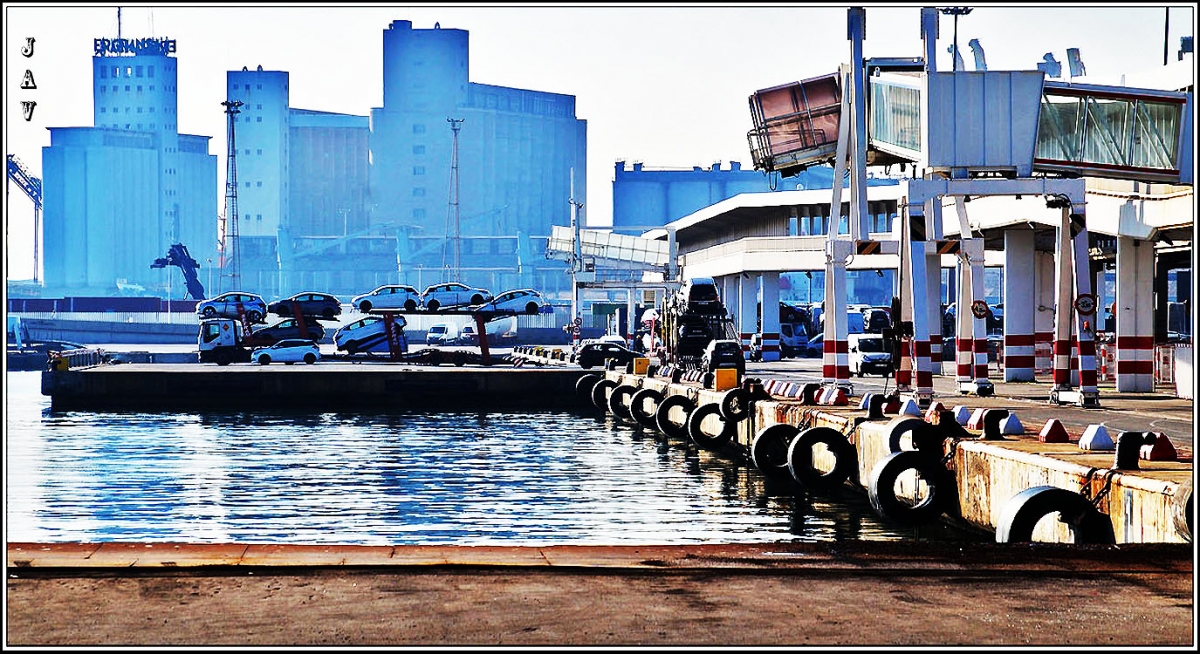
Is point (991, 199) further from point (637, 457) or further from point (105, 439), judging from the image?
point (105, 439)

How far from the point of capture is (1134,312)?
38562mm

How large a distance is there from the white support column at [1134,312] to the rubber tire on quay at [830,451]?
13196 mm

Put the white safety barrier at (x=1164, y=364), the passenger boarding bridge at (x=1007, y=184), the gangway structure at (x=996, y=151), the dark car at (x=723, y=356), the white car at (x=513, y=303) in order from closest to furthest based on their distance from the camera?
the gangway structure at (x=996, y=151)
the passenger boarding bridge at (x=1007, y=184)
the white safety barrier at (x=1164, y=364)
the dark car at (x=723, y=356)
the white car at (x=513, y=303)

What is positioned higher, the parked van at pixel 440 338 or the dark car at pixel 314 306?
the dark car at pixel 314 306

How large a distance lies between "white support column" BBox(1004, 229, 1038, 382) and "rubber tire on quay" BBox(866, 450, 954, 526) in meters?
24.6

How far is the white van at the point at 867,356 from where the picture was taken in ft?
192

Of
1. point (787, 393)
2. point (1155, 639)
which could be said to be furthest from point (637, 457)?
point (1155, 639)

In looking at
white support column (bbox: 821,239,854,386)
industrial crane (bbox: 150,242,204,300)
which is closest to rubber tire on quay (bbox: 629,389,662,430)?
white support column (bbox: 821,239,854,386)

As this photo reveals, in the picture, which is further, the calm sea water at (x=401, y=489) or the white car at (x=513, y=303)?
the white car at (x=513, y=303)

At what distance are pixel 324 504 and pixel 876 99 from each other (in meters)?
16.7

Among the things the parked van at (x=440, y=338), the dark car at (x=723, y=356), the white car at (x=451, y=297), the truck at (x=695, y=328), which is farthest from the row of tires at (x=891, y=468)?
the parked van at (x=440, y=338)

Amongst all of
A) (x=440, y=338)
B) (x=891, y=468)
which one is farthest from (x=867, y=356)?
(x=440, y=338)

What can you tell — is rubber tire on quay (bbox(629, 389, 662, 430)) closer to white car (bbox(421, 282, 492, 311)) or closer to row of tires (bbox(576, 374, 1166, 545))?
row of tires (bbox(576, 374, 1166, 545))

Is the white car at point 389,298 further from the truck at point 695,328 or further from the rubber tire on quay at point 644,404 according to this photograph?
the rubber tire on quay at point 644,404
